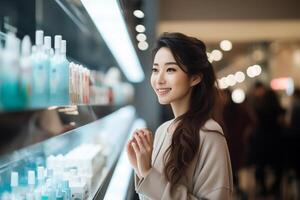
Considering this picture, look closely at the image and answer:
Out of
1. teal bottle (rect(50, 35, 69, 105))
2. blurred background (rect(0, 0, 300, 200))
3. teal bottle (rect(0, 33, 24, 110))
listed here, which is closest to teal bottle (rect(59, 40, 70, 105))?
teal bottle (rect(50, 35, 69, 105))

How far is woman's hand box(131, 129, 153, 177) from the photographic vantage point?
5.05 feet

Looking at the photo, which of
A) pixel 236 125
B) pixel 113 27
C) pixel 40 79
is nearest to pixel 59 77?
pixel 40 79

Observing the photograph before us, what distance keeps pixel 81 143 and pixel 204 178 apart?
5.42ft

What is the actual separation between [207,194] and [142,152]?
0.80 ft

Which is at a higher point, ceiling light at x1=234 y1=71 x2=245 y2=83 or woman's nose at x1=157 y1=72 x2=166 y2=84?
ceiling light at x1=234 y1=71 x2=245 y2=83

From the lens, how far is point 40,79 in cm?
124

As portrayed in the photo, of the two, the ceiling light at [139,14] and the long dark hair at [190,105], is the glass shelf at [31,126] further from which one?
the ceiling light at [139,14]

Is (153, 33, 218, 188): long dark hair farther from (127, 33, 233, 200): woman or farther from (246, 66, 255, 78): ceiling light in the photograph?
(246, 66, 255, 78): ceiling light

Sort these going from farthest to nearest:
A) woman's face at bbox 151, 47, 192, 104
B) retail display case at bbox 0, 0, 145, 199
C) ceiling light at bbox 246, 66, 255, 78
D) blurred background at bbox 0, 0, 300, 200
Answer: ceiling light at bbox 246, 66, 255, 78
blurred background at bbox 0, 0, 300, 200
woman's face at bbox 151, 47, 192, 104
retail display case at bbox 0, 0, 145, 199

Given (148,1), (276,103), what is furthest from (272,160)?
(148,1)

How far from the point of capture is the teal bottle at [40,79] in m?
1.18

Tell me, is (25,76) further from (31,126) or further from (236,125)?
(236,125)

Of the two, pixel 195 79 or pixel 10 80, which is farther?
pixel 195 79

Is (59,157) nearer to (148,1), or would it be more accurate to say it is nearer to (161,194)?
(161,194)
